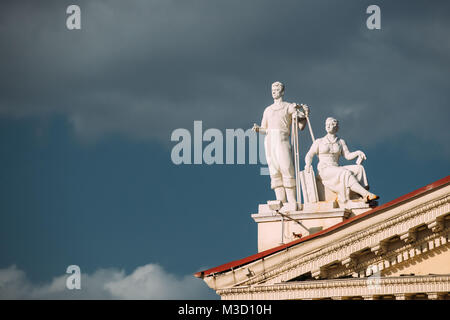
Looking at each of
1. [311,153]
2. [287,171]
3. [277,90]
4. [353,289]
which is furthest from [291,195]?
[353,289]

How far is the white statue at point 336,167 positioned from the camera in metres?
34.2

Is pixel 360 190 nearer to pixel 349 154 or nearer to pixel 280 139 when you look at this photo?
pixel 349 154

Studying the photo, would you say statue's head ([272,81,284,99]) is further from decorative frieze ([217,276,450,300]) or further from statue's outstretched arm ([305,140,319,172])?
decorative frieze ([217,276,450,300])

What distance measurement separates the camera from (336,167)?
114 ft

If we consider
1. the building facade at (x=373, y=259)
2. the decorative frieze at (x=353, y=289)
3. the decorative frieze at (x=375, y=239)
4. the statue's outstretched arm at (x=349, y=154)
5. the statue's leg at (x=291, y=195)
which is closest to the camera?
the decorative frieze at (x=353, y=289)

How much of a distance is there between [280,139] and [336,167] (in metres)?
2.52

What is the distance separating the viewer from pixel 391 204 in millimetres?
27203

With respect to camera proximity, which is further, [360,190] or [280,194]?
[280,194]

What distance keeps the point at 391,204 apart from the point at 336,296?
2.93 m

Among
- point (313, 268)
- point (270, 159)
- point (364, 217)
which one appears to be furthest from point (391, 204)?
point (270, 159)

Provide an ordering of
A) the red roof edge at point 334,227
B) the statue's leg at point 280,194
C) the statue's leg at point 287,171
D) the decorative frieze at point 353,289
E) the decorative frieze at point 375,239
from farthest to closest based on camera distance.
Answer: the statue's leg at point 280,194 < the statue's leg at point 287,171 < the red roof edge at point 334,227 < the decorative frieze at point 375,239 < the decorative frieze at point 353,289

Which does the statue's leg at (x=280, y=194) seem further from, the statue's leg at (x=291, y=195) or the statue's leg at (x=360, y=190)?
the statue's leg at (x=360, y=190)

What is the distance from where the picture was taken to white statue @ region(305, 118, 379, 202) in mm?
34188

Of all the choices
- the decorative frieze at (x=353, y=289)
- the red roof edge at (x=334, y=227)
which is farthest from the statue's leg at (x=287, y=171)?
the decorative frieze at (x=353, y=289)
